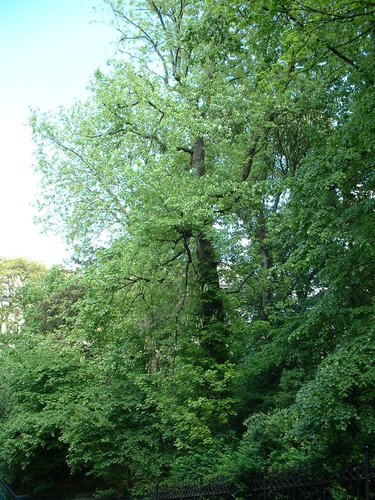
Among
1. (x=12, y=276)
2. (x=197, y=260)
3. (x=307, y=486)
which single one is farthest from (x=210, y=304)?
(x=12, y=276)

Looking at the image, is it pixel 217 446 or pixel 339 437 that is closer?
pixel 339 437

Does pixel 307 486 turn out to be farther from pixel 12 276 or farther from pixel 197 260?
pixel 12 276

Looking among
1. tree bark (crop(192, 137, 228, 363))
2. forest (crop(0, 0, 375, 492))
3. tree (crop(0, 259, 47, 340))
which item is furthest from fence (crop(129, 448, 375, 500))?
tree (crop(0, 259, 47, 340))

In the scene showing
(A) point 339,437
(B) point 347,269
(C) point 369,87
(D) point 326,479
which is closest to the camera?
(D) point 326,479

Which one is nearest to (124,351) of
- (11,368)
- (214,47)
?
(11,368)

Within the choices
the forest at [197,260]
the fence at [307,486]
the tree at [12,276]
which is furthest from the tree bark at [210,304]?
the tree at [12,276]

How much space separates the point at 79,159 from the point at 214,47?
8597mm

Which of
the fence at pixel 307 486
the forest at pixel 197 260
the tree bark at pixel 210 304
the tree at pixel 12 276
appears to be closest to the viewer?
the fence at pixel 307 486

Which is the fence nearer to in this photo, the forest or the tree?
the forest

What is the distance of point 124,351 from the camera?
571 inches

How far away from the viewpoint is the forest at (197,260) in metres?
9.03

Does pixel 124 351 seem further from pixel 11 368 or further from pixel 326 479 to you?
pixel 326 479

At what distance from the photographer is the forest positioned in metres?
9.03

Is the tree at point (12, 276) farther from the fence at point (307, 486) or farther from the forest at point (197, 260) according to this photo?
the fence at point (307, 486)
